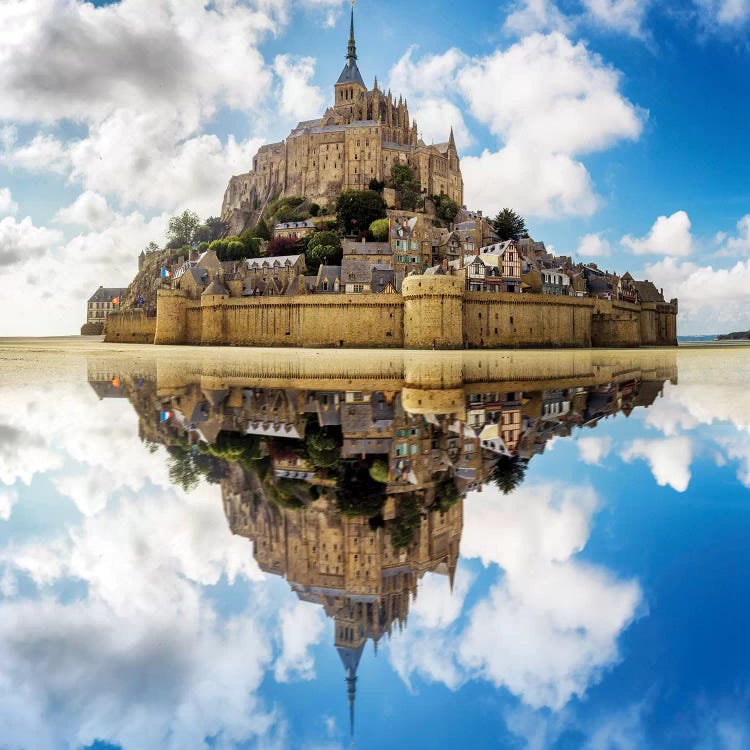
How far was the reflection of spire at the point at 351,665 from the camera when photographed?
3072mm

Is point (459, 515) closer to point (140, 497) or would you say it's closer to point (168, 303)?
point (140, 497)

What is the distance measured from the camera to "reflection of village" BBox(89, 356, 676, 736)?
13.3 feet

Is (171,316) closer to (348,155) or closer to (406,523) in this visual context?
A: (348,155)

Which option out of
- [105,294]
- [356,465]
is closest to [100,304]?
[105,294]

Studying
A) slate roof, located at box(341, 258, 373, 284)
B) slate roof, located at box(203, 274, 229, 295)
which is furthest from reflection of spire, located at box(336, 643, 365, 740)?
slate roof, located at box(203, 274, 229, 295)

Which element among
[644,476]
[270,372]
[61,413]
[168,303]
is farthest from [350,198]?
[644,476]

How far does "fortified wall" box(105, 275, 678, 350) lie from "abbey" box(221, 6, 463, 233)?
29659 mm

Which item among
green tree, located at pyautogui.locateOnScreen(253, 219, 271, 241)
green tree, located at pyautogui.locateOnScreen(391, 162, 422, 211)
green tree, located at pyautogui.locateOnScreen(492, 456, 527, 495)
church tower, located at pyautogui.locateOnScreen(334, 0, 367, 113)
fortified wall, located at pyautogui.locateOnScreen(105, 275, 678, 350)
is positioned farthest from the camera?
church tower, located at pyautogui.locateOnScreen(334, 0, 367, 113)

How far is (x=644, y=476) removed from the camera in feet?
21.2

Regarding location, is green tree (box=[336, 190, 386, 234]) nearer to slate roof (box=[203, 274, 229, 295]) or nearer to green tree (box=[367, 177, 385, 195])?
green tree (box=[367, 177, 385, 195])

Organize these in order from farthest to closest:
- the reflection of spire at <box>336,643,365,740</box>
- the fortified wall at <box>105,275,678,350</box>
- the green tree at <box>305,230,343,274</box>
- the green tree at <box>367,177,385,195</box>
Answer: the green tree at <box>367,177,385,195</box> < the green tree at <box>305,230,343,274</box> < the fortified wall at <box>105,275,678,350</box> < the reflection of spire at <box>336,643,365,740</box>

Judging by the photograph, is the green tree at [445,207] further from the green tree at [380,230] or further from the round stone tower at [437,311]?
the round stone tower at [437,311]

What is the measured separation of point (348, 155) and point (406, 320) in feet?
127

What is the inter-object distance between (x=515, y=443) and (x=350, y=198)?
58347 mm
